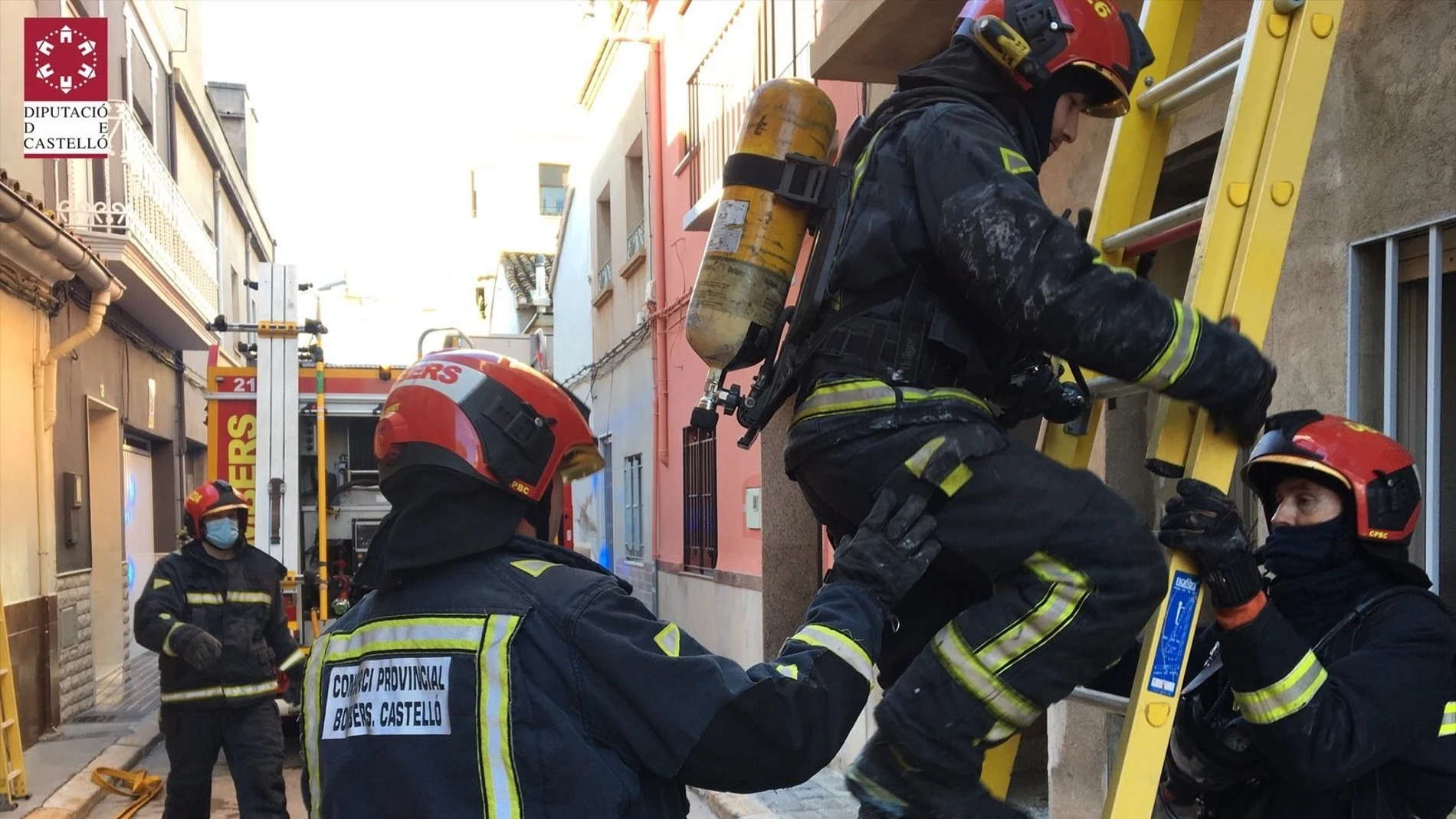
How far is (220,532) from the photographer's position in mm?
6203

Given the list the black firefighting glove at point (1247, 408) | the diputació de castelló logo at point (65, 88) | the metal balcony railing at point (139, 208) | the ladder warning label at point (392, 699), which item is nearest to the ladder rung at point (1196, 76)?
the black firefighting glove at point (1247, 408)

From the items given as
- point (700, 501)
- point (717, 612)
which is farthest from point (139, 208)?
point (717, 612)

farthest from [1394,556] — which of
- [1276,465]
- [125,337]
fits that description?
[125,337]

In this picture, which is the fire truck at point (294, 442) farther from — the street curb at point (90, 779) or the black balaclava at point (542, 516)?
the black balaclava at point (542, 516)

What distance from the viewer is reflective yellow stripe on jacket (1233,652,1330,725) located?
203 cm

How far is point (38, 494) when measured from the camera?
9.86 meters

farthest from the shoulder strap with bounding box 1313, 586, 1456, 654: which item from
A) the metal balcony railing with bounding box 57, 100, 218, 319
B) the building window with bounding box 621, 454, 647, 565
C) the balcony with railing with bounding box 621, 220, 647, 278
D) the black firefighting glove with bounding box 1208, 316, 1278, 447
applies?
the building window with bounding box 621, 454, 647, 565

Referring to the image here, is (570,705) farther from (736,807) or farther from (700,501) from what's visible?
(700,501)

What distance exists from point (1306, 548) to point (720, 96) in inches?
335

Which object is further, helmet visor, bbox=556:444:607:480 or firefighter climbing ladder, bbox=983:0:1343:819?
helmet visor, bbox=556:444:607:480

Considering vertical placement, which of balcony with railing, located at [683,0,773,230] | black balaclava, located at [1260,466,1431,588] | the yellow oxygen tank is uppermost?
balcony with railing, located at [683,0,773,230]

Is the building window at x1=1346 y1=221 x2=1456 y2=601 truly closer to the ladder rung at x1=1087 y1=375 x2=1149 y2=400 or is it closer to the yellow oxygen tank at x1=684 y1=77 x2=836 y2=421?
the ladder rung at x1=1087 y1=375 x2=1149 y2=400

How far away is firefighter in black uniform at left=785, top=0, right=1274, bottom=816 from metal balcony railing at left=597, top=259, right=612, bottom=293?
13454 mm

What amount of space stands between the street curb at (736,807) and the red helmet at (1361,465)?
4.71m
